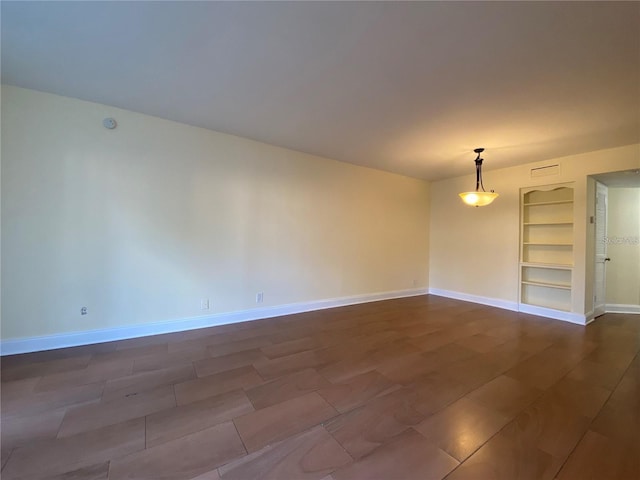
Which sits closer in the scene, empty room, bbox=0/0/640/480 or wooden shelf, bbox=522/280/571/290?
empty room, bbox=0/0/640/480

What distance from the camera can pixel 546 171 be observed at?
434 cm

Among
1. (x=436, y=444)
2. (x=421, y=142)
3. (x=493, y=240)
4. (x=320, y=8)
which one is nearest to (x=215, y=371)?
(x=436, y=444)

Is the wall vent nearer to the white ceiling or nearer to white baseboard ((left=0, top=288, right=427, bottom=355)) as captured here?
the white ceiling

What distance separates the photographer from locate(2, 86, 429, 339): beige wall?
265cm

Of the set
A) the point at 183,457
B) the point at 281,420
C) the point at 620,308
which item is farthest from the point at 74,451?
the point at 620,308

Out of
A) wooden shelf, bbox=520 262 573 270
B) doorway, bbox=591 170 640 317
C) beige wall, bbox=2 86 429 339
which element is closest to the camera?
beige wall, bbox=2 86 429 339

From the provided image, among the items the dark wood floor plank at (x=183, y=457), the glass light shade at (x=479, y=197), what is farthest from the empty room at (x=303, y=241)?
the glass light shade at (x=479, y=197)

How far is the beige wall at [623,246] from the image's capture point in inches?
187

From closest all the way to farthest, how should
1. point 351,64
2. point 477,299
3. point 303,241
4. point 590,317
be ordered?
point 351,64 < point 590,317 < point 303,241 < point 477,299

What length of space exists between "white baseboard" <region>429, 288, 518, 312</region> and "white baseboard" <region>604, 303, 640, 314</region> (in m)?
1.81

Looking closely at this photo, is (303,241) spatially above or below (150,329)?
above

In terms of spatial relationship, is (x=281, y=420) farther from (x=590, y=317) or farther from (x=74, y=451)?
(x=590, y=317)

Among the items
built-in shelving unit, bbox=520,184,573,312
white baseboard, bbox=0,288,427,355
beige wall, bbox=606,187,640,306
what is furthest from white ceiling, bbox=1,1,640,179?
white baseboard, bbox=0,288,427,355

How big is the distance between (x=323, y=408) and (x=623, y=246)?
6.48m
